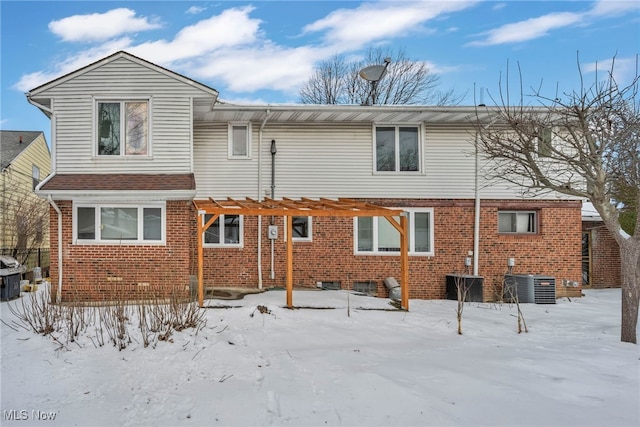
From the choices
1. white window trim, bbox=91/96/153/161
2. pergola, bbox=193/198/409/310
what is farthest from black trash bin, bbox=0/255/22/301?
pergola, bbox=193/198/409/310

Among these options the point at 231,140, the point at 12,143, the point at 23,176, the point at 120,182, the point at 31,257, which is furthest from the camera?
the point at 12,143

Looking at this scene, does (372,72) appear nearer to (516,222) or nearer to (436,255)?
(436,255)

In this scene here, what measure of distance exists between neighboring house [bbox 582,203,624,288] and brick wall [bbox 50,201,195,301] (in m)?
14.0

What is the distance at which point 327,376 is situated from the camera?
192 inches

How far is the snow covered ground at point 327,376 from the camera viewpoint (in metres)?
3.90

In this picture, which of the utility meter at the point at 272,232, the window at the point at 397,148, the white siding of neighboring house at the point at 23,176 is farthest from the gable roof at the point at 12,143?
the window at the point at 397,148

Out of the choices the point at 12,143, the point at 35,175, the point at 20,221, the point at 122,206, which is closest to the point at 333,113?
the point at 122,206

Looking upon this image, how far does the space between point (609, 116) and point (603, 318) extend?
4.68 m

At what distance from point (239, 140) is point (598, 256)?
13.6 metres

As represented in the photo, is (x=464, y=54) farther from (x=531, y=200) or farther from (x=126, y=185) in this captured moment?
(x=126, y=185)

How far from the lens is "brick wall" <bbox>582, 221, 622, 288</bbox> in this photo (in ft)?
46.9

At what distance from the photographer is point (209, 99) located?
9.76m

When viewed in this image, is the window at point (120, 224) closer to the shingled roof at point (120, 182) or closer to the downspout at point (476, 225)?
the shingled roof at point (120, 182)

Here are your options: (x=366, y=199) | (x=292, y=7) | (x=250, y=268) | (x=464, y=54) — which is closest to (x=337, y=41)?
(x=464, y=54)
